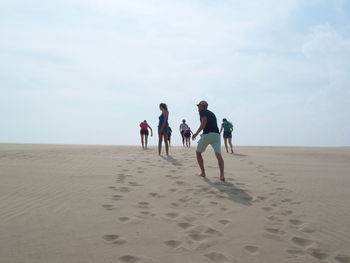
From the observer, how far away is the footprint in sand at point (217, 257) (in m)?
3.56

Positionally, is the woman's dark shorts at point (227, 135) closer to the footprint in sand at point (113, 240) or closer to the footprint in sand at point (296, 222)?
the footprint in sand at point (296, 222)

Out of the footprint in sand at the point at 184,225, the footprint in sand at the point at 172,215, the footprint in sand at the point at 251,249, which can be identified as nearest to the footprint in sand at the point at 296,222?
the footprint in sand at the point at 251,249

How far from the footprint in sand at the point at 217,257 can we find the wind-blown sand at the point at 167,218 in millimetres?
11

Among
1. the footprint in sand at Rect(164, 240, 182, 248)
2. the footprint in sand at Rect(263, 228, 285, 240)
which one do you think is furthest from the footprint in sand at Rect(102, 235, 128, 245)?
→ the footprint in sand at Rect(263, 228, 285, 240)

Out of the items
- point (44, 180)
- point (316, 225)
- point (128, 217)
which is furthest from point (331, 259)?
point (44, 180)

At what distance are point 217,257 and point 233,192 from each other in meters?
2.97

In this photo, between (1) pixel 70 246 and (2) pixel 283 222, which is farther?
(2) pixel 283 222

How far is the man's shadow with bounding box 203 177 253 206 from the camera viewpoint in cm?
594

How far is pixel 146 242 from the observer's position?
12.8 feet

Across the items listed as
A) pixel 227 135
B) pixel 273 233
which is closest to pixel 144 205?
pixel 273 233

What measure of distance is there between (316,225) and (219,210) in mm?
1483

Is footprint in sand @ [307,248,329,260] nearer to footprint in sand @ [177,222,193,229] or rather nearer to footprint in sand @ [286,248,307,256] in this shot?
footprint in sand @ [286,248,307,256]

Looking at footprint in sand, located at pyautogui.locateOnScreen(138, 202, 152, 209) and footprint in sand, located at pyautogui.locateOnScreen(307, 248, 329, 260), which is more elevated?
footprint in sand, located at pyautogui.locateOnScreen(138, 202, 152, 209)

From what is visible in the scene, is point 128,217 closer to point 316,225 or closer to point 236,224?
point 236,224
